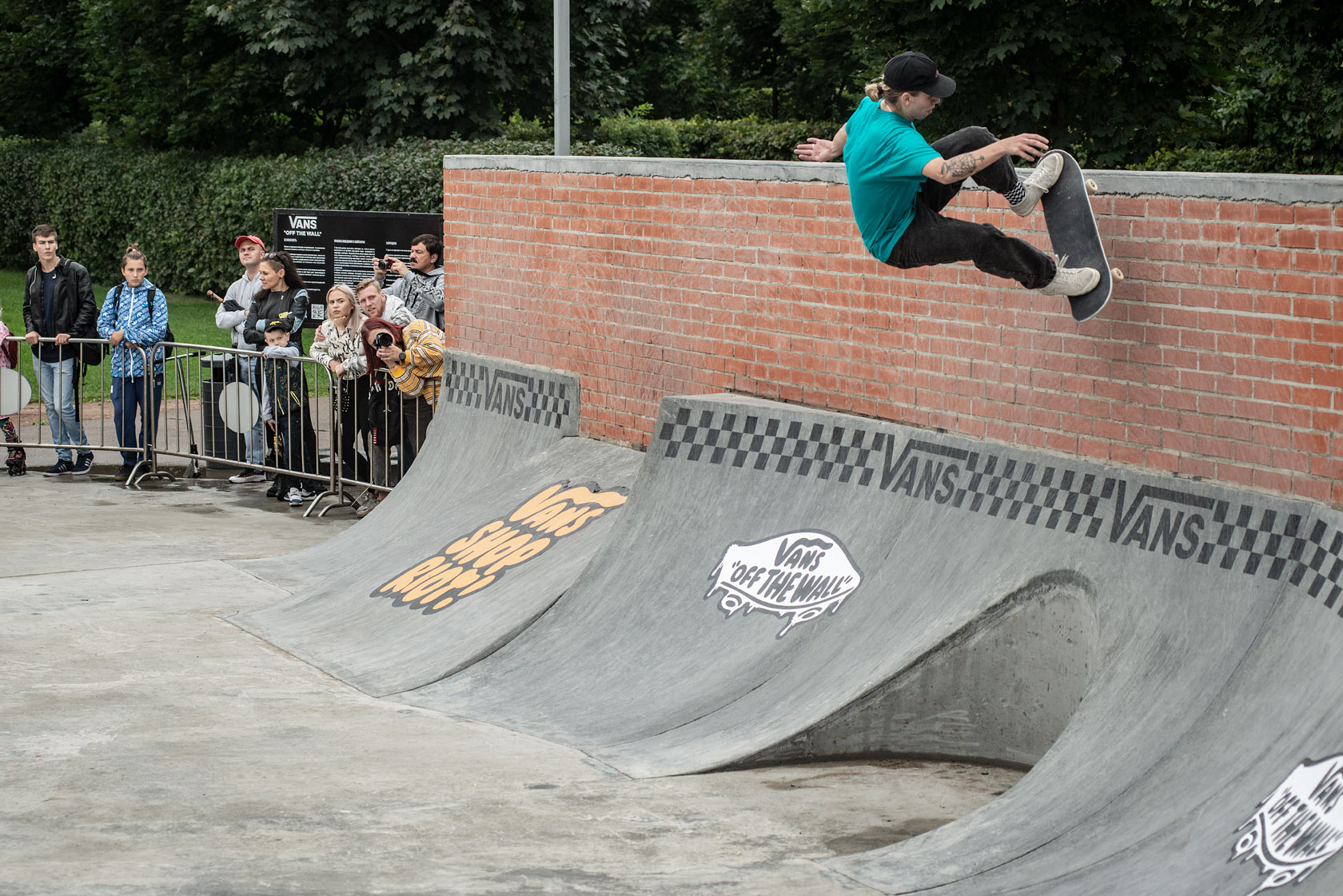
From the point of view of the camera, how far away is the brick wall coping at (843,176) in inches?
230

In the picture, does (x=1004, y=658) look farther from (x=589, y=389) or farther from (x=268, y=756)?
(x=589, y=389)

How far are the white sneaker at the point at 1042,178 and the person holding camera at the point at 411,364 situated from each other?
6.78 m

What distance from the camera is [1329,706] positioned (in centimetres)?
504

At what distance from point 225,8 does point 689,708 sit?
2427cm

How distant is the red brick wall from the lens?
597cm

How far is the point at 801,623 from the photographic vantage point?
743 centimetres

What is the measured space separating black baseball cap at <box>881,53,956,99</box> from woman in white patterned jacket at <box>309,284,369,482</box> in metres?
6.96

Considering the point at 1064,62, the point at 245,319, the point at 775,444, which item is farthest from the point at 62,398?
the point at 1064,62

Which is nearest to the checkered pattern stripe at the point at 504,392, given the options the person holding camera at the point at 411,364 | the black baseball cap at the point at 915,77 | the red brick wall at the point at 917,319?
the red brick wall at the point at 917,319

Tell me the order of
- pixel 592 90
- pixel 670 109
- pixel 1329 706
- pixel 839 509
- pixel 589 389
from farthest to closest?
pixel 670 109 → pixel 592 90 → pixel 589 389 → pixel 839 509 → pixel 1329 706

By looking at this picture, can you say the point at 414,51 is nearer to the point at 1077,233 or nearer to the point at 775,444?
the point at 775,444

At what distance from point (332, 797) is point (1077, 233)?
148 inches

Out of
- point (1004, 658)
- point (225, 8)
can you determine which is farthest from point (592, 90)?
point (1004, 658)

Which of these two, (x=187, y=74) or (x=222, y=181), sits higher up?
(x=187, y=74)
